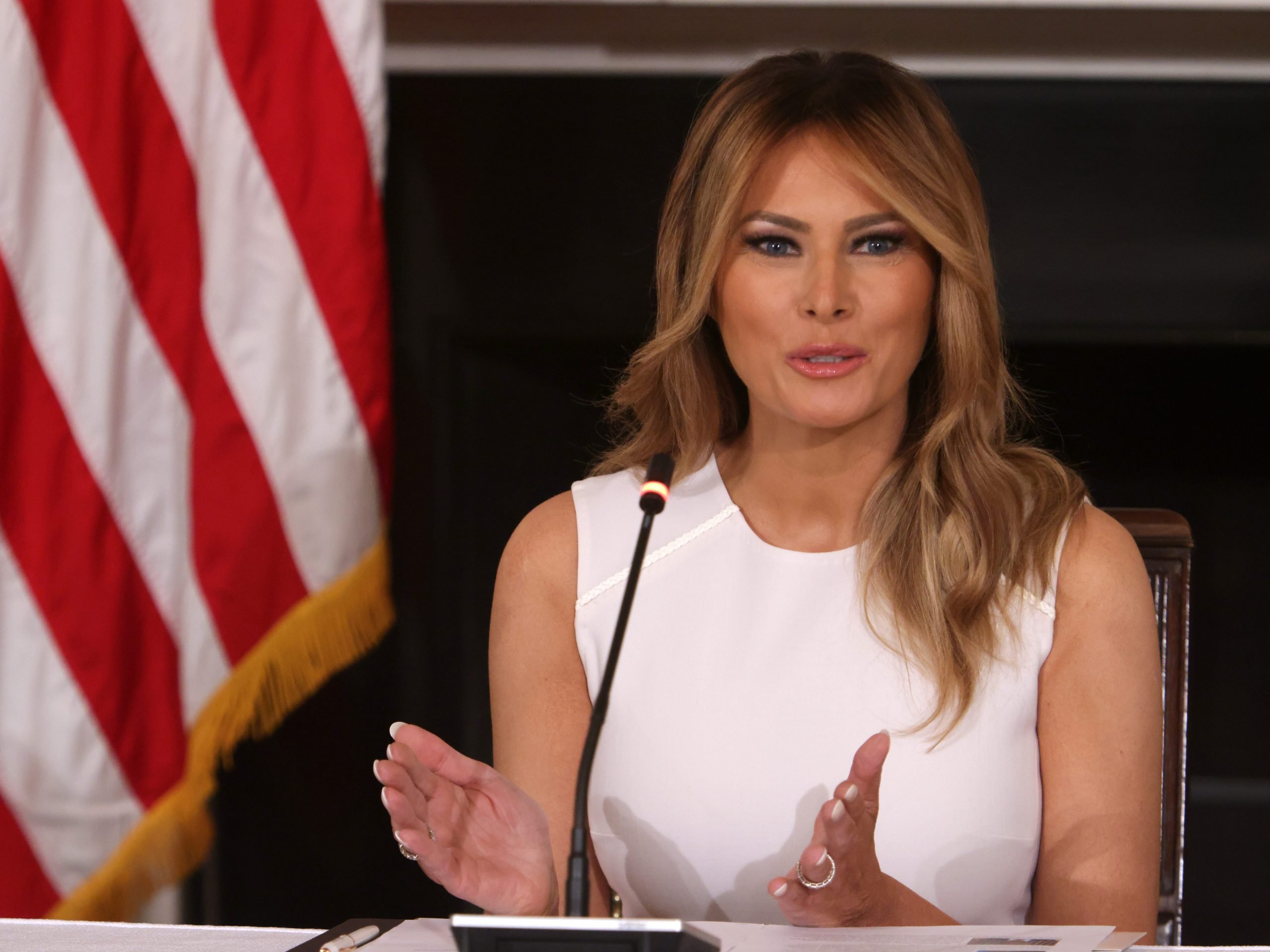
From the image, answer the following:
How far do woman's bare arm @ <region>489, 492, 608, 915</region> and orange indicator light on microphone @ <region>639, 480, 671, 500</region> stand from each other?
1.80 feet

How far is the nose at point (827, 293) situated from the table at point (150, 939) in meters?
0.67

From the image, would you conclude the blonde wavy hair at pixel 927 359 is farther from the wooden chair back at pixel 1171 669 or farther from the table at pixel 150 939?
the table at pixel 150 939

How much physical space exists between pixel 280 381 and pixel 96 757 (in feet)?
1.83

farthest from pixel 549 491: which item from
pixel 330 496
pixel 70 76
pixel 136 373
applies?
pixel 70 76

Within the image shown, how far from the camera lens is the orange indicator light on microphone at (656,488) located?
949 millimetres

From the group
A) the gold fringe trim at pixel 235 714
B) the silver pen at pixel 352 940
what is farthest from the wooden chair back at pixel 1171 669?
the gold fringe trim at pixel 235 714

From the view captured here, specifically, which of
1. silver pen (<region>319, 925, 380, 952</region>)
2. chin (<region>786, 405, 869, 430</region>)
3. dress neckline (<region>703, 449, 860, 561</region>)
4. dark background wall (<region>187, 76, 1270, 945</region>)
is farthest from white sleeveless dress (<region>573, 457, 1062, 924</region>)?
dark background wall (<region>187, 76, 1270, 945</region>)

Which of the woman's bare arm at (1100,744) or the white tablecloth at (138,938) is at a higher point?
the woman's bare arm at (1100,744)

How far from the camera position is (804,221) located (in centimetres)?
142

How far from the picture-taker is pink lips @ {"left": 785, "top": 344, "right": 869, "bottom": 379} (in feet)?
4.61

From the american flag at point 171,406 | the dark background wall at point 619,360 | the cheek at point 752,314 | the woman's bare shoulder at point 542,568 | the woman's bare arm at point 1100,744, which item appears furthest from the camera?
the dark background wall at point 619,360

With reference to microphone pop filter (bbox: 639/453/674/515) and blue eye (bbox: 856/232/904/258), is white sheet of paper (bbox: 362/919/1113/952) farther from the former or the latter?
blue eye (bbox: 856/232/904/258)

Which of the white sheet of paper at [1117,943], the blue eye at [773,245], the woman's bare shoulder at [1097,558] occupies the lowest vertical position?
the white sheet of paper at [1117,943]

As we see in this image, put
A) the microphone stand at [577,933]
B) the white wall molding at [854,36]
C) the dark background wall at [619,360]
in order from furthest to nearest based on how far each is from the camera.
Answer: the dark background wall at [619,360]
the white wall molding at [854,36]
the microphone stand at [577,933]
